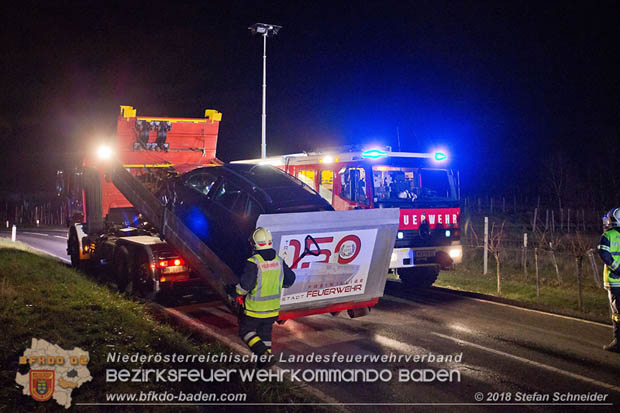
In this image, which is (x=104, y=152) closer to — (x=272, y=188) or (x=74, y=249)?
(x=74, y=249)

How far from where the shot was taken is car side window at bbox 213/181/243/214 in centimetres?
782

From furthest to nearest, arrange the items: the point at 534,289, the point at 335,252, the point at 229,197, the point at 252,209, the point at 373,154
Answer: the point at 534,289, the point at 373,154, the point at 229,197, the point at 252,209, the point at 335,252

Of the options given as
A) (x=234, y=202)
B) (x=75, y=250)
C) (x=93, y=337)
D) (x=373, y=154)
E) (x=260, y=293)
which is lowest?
(x=93, y=337)

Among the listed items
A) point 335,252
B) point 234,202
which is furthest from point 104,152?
point 335,252

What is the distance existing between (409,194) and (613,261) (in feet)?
15.4

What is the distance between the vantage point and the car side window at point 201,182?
27.9 feet

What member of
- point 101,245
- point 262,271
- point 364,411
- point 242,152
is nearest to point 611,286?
point 364,411

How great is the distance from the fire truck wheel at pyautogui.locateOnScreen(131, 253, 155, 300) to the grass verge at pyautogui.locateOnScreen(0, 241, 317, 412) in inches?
11.8

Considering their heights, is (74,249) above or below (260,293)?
below

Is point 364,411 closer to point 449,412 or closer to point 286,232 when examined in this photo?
point 449,412

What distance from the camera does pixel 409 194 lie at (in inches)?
432

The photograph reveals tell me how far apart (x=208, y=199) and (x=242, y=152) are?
4334cm

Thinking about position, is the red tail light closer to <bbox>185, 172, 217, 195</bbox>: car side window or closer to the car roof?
<bbox>185, 172, 217, 195</bbox>: car side window

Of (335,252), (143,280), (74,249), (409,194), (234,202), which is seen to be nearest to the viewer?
(335,252)
